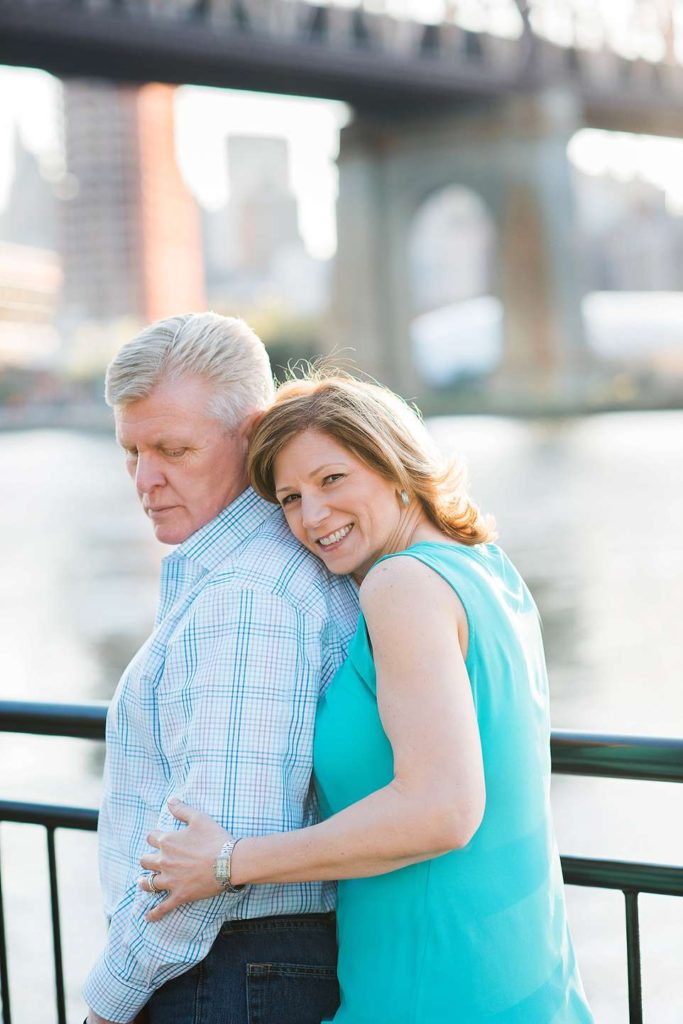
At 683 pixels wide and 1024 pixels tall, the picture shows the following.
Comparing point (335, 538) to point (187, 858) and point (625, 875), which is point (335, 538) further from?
point (625, 875)

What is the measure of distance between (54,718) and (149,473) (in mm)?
613

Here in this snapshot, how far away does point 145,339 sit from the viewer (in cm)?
175

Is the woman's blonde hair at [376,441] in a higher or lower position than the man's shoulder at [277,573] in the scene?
higher

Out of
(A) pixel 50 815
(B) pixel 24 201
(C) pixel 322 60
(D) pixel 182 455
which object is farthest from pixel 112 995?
(B) pixel 24 201

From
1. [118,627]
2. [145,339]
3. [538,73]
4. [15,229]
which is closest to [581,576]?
[118,627]

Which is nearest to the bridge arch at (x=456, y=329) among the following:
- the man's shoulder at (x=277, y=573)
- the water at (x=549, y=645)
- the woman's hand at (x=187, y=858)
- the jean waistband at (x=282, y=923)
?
the water at (x=549, y=645)

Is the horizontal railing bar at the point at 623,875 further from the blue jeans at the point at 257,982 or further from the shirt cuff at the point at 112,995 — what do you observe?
the shirt cuff at the point at 112,995

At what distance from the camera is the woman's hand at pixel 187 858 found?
1.51m

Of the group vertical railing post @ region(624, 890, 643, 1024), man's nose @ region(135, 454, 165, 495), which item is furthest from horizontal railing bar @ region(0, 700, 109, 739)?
vertical railing post @ region(624, 890, 643, 1024)

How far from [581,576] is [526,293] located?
3110 centimetres

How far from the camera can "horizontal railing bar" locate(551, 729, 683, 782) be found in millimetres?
1749

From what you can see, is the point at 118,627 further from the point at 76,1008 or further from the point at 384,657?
the point at 384,657

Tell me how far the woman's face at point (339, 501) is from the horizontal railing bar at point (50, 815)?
791 mm

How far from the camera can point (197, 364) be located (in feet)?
5.69
